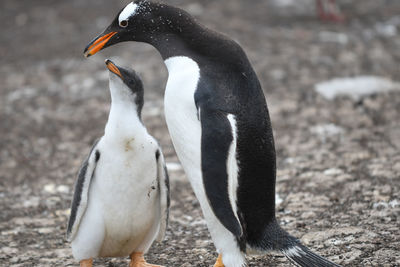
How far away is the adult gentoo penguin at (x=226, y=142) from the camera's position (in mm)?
2971

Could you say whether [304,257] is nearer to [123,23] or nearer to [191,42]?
[191,42]

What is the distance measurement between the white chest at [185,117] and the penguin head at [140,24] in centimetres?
35

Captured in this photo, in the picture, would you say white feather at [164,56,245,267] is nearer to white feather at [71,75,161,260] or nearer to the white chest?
the white chest

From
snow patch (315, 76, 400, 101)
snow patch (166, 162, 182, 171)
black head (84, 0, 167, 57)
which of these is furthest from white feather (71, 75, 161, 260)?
snow patch (315, 76, 400, 101)

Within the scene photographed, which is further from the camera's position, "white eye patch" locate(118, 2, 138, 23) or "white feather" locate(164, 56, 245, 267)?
"white eye patch" locate(118, 2, 138, 23)

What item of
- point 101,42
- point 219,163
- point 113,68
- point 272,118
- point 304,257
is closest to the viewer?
point 219,163

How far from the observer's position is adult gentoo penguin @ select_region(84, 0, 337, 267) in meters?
2.97

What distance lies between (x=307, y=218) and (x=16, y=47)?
21.4 ft

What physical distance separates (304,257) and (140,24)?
5.08 ft

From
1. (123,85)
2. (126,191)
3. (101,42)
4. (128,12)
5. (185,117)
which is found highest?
(128,12)

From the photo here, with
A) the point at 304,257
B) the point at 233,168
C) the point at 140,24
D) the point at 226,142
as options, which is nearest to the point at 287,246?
the point at 304,257

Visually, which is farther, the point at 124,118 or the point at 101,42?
the point at 101,42

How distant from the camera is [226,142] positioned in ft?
9.77

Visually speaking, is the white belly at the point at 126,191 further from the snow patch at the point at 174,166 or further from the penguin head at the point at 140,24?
the snow patch at the point at 174,166
